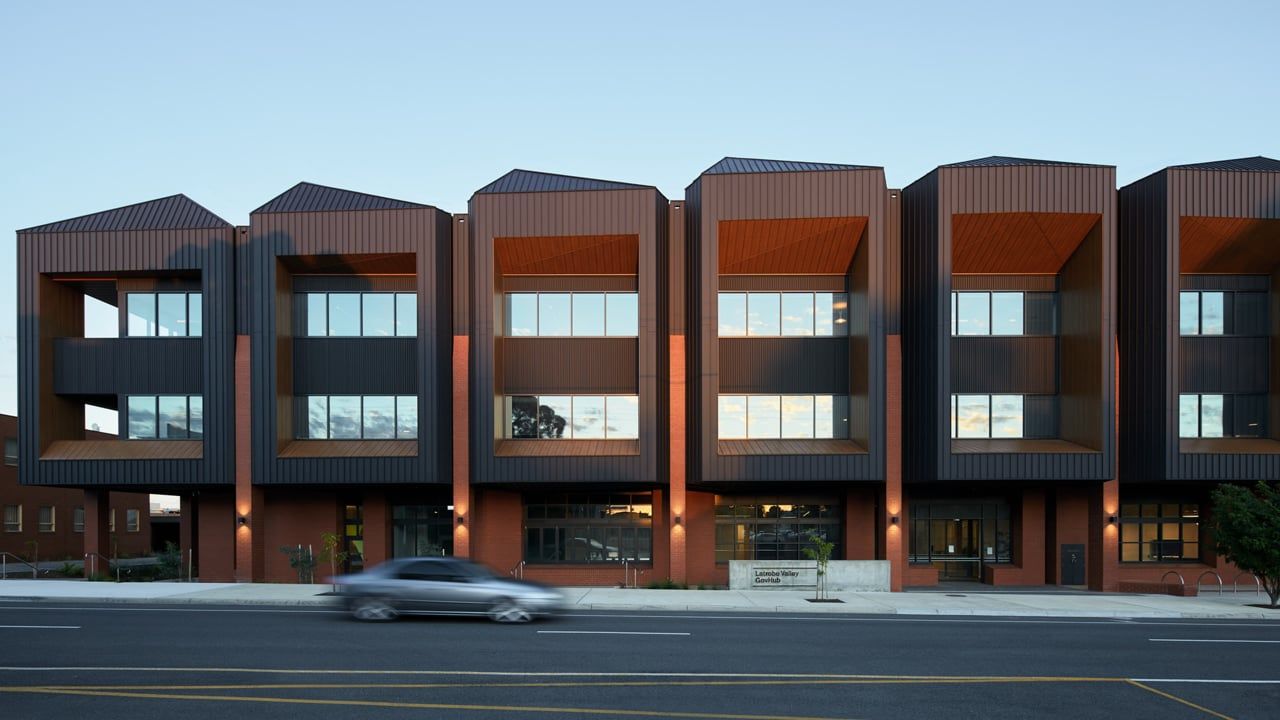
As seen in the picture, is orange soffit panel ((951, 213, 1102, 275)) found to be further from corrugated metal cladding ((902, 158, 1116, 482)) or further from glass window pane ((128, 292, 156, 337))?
glass window pane ((128, 292, 156, 337))

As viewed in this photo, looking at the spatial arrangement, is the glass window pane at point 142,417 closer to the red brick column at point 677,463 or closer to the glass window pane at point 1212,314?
the red brick column at point 677,463

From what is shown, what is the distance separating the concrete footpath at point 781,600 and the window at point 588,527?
17.2ft

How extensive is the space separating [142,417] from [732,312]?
2073 centimetres

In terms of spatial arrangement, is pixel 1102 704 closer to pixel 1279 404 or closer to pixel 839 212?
pixel 839 212

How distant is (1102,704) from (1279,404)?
24.6m

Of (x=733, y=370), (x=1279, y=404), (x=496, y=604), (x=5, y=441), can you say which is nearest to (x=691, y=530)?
(x=733, y=370)

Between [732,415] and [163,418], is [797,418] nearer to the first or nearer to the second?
[732,415]

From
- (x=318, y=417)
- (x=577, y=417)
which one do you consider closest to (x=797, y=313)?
(x=577, y=417)

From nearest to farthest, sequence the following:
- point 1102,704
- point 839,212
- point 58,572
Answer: point 1102,704 < point 839,212 < point 58,572

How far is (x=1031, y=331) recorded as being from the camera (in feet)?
103

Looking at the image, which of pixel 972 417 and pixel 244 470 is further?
pixel 972 417

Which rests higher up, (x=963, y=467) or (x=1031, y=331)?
(x=1031, y=331)

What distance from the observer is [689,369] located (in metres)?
29.7

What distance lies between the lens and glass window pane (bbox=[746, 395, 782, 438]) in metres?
31.4
